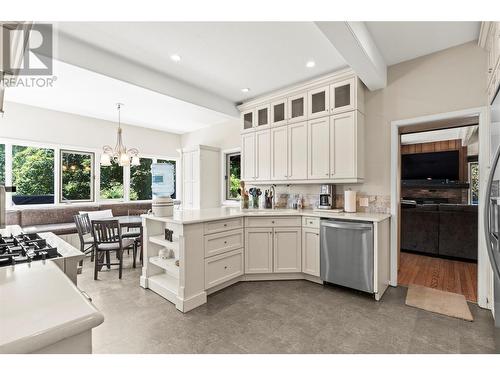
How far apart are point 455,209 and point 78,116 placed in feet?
23.7

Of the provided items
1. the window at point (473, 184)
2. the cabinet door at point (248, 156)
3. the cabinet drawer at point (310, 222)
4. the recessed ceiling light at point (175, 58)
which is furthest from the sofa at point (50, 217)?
the window at point (473, 184)

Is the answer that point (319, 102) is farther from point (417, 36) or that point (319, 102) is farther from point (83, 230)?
point (83, 230)

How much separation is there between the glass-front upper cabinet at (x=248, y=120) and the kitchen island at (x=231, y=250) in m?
1.72

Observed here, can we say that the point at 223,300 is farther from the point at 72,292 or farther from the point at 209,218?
the point at 72,292

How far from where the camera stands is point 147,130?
6.10 metres

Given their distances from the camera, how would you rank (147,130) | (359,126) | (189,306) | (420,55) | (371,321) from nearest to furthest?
(371,321) < (189,306) < (420,55) < (359,126) < (147,130)

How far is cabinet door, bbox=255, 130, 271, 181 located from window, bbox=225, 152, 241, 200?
1.28m

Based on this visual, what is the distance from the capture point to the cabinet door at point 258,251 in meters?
3.19

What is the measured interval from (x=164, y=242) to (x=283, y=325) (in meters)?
1.54

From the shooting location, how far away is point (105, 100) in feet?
13.0

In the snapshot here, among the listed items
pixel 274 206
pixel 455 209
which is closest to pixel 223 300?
pixel 274 206

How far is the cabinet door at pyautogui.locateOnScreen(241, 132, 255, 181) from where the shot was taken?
4151mm

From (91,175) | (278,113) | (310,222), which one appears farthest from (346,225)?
(91,175)

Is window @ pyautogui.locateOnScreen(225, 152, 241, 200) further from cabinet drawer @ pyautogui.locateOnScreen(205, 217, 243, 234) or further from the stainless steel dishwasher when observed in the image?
the stainless steel dishwasher
